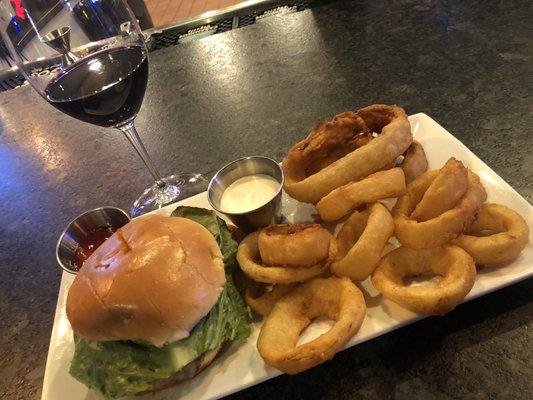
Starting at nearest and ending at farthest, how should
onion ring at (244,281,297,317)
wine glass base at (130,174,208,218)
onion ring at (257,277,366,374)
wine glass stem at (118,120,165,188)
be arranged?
onion ring at (257,277,366,374), onion ring at (244,281,297,317), wine glass stem at (118,120,165,188), wine glass base at (130,174,208,218)

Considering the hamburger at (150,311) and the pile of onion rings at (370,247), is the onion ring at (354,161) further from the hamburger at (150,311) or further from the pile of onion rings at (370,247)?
the hamburger at (150,311)

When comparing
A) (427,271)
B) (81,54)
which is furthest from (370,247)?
(81,54)

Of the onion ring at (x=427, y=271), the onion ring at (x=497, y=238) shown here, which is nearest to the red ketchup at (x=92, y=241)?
the onion ring at (x=427, y=271)

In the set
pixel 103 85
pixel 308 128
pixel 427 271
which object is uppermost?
pixel 103 85

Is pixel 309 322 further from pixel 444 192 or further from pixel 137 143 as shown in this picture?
pixel 137 143

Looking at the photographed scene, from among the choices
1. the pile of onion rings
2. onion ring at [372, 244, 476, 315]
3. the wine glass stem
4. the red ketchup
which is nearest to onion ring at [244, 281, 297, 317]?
the pile of onion rings

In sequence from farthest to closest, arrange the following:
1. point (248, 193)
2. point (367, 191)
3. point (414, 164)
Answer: point (248, 193) < point (414, 164) < point (367, 191)

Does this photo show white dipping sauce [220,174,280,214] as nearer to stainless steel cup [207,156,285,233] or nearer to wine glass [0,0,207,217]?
stainless steel cup [207,156,285,233]
